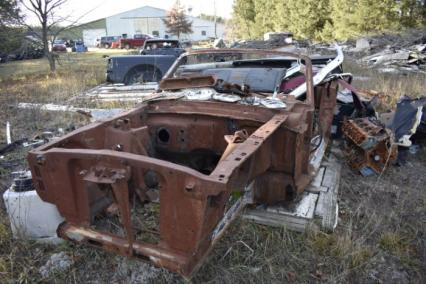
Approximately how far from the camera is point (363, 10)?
1928cm

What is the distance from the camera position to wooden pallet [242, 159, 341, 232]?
A: 10.3ft

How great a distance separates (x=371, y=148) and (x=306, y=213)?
56.9 inches

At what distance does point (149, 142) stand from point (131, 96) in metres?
5.75

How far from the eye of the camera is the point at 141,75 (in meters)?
10.1

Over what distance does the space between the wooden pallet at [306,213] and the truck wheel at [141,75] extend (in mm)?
7440

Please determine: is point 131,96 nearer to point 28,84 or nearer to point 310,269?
point 28,84

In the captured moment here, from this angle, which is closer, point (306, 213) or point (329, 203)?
point (306, 213)

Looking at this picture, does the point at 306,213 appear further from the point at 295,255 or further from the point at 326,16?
the point at 326,16

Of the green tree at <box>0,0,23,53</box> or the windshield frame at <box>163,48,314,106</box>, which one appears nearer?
the windshield frame at <box>163,48,314,106</box>

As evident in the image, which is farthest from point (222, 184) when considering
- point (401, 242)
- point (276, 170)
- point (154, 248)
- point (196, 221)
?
point (401, 242)

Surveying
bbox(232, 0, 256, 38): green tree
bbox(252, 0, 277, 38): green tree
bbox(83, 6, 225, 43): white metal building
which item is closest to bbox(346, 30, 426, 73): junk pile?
bbox(252, 0, 277, 38): green tree

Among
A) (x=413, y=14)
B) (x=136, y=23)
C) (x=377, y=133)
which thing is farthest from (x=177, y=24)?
(x=377, y=133)

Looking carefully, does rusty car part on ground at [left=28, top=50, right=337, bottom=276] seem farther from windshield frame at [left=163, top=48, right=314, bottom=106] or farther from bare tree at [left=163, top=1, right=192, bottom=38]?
bare tree at [left=163, top=1, right=192, bottom=38]

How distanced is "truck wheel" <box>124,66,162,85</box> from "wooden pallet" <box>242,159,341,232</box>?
744cm
